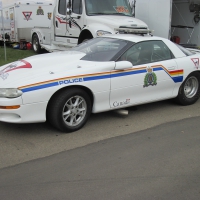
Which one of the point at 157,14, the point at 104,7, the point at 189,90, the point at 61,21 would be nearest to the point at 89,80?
the point at 189,90

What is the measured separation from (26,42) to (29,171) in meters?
14.1

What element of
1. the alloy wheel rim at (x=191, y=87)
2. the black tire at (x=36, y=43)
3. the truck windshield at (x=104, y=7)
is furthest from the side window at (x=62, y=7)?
the alloy wheel rim at (x=191, y=87)

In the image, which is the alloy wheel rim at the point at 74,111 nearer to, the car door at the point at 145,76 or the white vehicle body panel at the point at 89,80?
the white vehicle body panel at the point at 89,80

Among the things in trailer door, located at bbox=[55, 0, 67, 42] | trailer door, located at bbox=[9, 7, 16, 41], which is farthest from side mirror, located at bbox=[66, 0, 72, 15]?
trailer door, located at bbox=[9, 7, 16, 41]

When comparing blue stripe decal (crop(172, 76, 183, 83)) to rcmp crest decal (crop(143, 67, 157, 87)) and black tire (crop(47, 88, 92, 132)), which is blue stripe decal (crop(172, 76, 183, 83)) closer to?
rcmp crest decal (crop(143, 67, 157, 87))

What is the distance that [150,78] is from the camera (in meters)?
5.15

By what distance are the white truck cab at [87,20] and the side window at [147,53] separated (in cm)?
246

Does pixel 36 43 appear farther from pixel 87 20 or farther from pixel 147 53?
pixel 147 53

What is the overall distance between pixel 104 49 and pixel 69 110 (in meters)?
1.43

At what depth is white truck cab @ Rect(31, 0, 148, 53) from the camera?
862 centimetres

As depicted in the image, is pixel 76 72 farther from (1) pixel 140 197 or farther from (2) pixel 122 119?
(1) pixel 140 197

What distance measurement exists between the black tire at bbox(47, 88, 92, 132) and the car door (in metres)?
0.50

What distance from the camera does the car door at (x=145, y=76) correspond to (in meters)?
4.81

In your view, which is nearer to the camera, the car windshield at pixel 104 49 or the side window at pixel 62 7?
the car windshield at pixel 104 49
